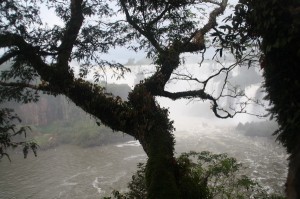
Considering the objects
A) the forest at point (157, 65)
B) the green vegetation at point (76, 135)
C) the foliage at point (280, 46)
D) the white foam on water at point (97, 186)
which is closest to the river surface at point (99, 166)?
the white foam on water at point (97, 186)

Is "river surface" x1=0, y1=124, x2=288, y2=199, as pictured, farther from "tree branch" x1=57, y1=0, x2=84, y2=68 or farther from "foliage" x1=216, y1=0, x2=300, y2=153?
"foliage" x1=216, y1=0, x2=300, y2=153

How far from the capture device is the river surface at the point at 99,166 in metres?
25.2

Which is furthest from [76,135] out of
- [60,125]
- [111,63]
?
[111,63]

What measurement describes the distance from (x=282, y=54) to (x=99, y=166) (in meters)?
29.9

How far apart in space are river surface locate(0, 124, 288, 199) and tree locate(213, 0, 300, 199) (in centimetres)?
1642

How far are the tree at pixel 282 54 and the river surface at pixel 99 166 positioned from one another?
646 inches

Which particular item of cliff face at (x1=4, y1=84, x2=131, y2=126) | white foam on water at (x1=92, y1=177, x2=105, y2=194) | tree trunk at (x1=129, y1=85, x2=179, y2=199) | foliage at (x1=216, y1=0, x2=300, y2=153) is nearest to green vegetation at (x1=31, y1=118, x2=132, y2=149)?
cliff face at (x1=4, y1=84, x2=131, y2=126)

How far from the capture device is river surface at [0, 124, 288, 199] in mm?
25156

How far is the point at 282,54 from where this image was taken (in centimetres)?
430

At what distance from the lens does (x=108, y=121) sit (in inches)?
320

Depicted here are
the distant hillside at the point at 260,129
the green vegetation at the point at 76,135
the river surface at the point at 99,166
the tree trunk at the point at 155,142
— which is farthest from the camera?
the distant hillside at the point at 260,129

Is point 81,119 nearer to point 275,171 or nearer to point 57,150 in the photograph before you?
point 57,150

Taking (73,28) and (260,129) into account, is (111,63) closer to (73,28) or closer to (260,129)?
(73,28)

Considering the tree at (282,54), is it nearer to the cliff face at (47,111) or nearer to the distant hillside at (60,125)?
the distant hillside at (60,125)
